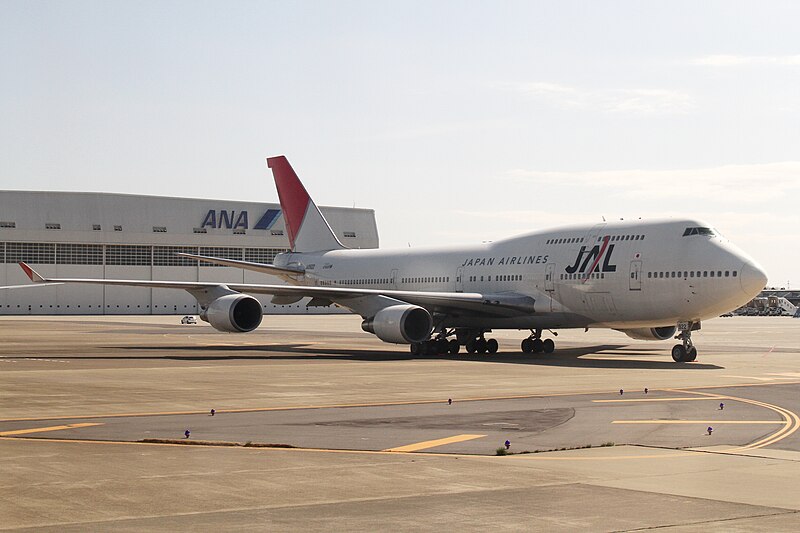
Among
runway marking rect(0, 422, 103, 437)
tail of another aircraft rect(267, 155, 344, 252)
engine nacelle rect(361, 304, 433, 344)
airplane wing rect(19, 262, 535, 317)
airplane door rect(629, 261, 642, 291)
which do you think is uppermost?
tail of another aircraft rect(267, 155, 344, 252)

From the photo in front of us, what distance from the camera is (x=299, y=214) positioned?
174ft

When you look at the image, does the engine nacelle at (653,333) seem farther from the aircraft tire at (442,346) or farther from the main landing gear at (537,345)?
the aircraft tire at (442,346)

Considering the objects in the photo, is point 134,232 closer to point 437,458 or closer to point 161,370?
point 161,370

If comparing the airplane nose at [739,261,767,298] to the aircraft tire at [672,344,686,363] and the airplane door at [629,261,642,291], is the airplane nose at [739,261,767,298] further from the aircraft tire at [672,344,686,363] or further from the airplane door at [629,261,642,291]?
the airplane door at [629,261,642,291]

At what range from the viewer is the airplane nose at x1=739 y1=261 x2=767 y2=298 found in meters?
32.2

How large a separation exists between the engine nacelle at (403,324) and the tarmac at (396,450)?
837cm

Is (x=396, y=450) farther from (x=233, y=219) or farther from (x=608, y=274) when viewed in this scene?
(x=233, y=219)

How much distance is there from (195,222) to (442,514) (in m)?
105

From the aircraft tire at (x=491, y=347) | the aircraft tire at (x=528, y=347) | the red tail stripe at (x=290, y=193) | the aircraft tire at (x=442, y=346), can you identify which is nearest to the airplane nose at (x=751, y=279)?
the aircraft tire at (x=528, y=347)

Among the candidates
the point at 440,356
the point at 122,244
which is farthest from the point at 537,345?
the point at 122,244

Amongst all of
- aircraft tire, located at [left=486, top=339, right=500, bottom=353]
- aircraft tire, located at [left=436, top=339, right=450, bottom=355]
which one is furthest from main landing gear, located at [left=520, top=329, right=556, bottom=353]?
aircraft tire, located at [left=436, top=339, right=450, bottom=355]

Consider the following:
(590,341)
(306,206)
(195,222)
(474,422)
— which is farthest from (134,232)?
(474,422)

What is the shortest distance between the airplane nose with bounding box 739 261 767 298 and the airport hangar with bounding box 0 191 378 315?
267ft

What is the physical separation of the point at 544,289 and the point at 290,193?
20.0 m
